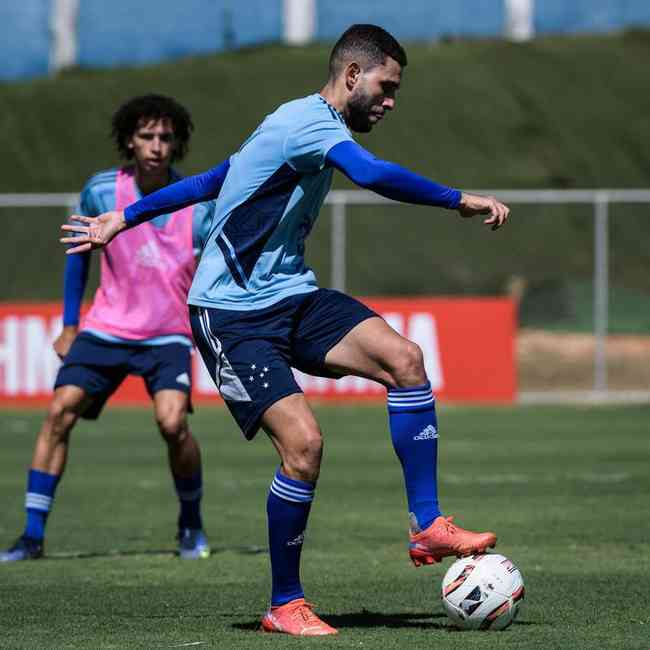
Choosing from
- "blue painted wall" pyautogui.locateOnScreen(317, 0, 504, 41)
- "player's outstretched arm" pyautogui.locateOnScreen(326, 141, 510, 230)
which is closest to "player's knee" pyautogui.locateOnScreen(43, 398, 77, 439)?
"player's outstretched arm" pyautogui.locateOnScreen(326, 141, 510, 230)

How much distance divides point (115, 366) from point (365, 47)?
295 cm

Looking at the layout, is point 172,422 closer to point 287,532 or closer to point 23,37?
point 287,532

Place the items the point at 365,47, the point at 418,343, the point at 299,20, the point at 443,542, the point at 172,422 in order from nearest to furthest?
the point at 443,542
the point at 365,47
the point at 172,422
the point at 418,343
the point at 299,20

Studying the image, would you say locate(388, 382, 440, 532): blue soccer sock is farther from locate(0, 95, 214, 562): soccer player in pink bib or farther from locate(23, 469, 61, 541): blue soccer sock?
locate(23, 469, 61, 541): blue soccer sock

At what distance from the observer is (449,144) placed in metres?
42.1

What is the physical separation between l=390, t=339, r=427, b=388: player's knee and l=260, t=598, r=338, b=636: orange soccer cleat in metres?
0.92

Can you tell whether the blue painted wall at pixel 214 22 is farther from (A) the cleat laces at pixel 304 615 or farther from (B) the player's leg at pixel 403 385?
(A) the cleat laces at pixel 304 615

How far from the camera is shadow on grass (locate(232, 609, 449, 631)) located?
21.3 ft

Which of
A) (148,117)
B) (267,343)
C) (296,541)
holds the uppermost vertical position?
(148,117)

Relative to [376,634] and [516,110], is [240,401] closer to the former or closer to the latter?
[376,634]

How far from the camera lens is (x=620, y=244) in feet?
Answer: 121

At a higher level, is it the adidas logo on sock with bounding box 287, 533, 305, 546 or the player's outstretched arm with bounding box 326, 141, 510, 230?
the player's outstretched arm with bounding box 326, 141, 510, 230

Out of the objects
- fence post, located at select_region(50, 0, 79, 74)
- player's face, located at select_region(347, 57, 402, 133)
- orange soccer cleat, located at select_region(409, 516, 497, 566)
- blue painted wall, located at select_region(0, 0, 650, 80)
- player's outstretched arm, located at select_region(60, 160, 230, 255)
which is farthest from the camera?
blue painted wall, located at select_region(0, 0, 650, 80)

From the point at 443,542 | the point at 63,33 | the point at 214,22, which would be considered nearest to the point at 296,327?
the point at 443,542
